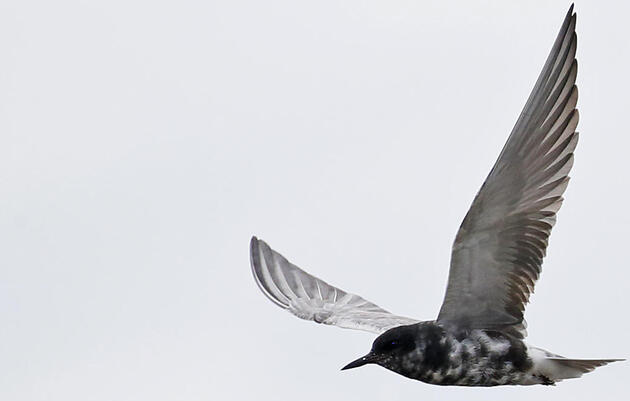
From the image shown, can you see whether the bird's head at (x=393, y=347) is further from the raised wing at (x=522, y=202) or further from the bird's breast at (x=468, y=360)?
the raised wing at (x=522, y=202)

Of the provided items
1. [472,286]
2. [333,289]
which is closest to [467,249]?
[472,286]

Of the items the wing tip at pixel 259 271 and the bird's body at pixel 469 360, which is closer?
the bird's body at pixel 469 360

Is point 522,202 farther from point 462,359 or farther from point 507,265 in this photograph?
point 462,359

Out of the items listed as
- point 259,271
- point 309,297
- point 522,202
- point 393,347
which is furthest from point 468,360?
point 259,271

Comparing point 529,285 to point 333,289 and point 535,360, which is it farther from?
point 333,289

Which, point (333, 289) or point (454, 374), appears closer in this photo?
point (454, 374)

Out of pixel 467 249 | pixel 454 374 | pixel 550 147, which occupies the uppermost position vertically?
pixel 550 147

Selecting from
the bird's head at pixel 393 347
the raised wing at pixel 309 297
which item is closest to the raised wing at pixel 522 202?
the bird's head at pixel 393 347
